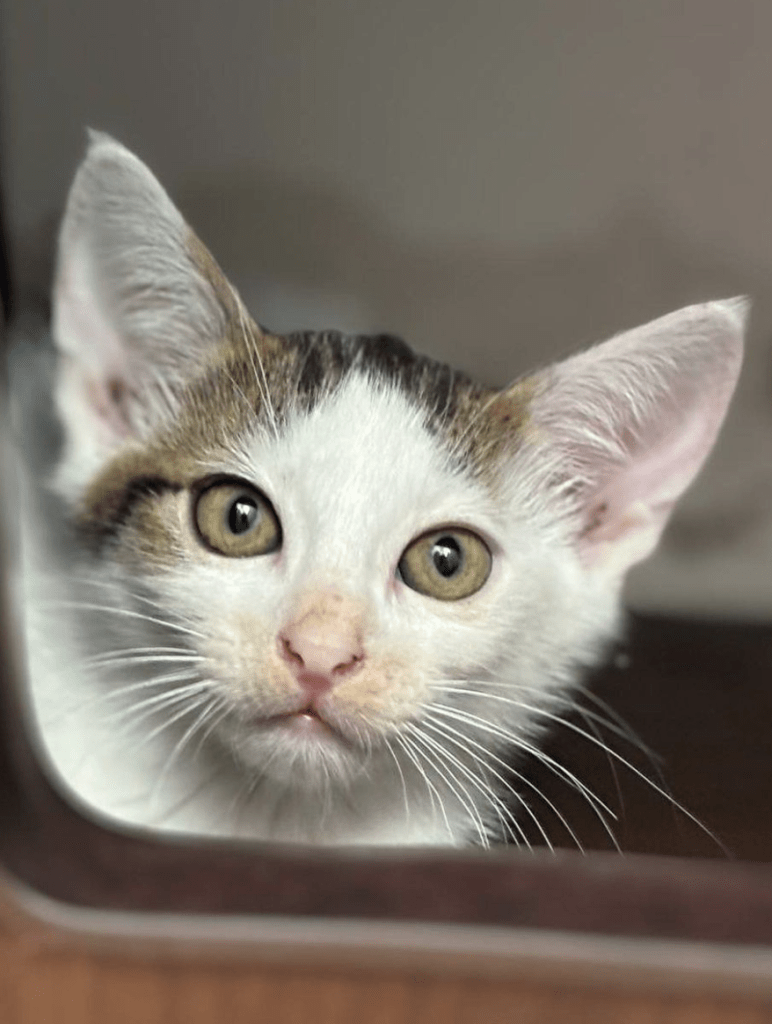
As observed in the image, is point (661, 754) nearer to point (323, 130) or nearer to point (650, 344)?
point (650, 344)

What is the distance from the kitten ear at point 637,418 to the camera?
609 mm

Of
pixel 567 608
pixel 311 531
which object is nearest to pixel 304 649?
pixel 311 531

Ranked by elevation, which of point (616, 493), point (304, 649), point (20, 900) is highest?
point (616, 493)

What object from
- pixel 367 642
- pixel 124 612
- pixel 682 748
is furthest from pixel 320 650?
pixel 682 748

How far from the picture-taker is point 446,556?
23.9 inches

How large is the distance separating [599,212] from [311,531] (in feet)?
0.87

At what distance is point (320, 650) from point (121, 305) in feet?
0.86

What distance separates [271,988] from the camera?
0.43 m

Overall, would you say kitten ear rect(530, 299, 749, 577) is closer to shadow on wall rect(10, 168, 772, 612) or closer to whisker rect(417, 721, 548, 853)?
shadow on wall rect(10, 168, 772, 612)

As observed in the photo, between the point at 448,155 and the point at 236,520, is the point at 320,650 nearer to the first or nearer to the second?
the point at 236,520

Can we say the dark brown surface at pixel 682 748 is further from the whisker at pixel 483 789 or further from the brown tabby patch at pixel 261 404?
the brown tabby patch at pixel 261 404

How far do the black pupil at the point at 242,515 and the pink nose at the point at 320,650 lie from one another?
9 cm

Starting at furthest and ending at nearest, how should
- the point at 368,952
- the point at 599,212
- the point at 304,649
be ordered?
the point at 599,212 < the point at 304,649 < the point at 368,952

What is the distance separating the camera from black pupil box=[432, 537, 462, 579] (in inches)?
23.8
